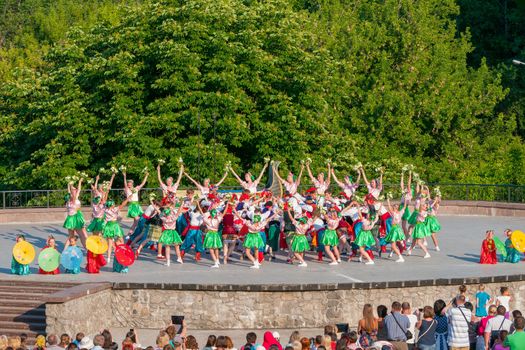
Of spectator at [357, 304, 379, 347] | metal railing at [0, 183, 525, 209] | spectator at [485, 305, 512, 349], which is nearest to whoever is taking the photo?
spectator at [357, 304, 379, 347]

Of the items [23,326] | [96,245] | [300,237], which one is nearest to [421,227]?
[300,237]

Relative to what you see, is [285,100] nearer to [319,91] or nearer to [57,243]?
[319,91]

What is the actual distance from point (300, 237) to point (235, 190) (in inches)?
402

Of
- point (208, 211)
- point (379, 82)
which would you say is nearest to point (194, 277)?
point (208, 211)

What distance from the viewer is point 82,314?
27562mm

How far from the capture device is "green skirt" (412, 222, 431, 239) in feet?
112

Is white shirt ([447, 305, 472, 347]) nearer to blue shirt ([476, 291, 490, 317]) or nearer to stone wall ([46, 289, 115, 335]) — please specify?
blue shirt ([476, 291, 490, 317])

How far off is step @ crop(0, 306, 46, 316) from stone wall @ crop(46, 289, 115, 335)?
1.08 metres

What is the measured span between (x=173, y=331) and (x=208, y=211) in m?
10.9

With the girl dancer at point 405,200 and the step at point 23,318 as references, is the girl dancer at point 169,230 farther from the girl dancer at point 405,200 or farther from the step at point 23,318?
the girl dancer at point 405,200

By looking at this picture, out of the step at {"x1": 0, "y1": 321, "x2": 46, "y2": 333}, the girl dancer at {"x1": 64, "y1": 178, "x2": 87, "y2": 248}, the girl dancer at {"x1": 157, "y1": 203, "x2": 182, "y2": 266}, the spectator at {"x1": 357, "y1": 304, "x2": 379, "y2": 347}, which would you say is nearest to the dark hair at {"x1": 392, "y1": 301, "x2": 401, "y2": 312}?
the spectator at {"x1": 357, "y1": 304, "x2": 379, "y2": 347}

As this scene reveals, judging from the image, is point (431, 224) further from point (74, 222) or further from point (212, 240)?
point (74, 222)

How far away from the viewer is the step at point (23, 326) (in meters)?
27.6

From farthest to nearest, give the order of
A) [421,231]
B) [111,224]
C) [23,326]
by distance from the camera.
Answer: [421,231]
[111,224]
[23,326]
